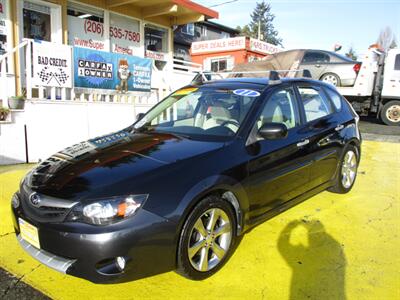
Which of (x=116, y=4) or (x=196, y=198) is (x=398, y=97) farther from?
(x=196, y=198)

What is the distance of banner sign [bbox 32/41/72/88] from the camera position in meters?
7.15

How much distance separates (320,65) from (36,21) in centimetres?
890

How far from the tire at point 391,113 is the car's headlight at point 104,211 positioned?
40.0 ft

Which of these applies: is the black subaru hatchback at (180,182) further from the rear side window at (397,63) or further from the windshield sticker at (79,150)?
the rear side window at (397,63)

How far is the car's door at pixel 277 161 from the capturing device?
11.2 ft

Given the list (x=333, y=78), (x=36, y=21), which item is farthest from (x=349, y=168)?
(x=36, y=21)

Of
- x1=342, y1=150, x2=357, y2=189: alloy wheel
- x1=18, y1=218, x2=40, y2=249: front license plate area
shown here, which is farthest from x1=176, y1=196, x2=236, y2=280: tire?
x1=342, y1=150, x2=357, y2=189: alloy wheel

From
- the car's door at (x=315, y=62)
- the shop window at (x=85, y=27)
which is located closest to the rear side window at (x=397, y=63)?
the car's door at (x=315, y=62)

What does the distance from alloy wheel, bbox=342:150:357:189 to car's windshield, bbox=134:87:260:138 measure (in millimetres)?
2011

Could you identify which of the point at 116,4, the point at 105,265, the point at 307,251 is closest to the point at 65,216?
the point at 105,265

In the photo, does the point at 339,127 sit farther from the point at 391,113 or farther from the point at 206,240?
the point at 391,113

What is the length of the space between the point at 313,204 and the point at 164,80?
22.2 feet

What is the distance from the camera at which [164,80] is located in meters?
10.5

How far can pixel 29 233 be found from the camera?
2.79 metres
